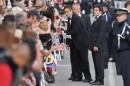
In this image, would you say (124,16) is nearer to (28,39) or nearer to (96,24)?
(96,24)

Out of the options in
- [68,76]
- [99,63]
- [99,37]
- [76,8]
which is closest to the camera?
[99,37]

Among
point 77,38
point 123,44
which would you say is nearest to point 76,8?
point 77,38

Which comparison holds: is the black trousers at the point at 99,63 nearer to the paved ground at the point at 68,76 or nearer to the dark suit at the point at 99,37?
the dark suit at the point at 99,37

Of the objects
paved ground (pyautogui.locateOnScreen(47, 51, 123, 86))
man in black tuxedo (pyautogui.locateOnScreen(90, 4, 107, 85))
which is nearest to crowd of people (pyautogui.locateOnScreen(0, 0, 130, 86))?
man in black tuxedo (pyautogui.locateOnScreen(90, 4, 107, 85))

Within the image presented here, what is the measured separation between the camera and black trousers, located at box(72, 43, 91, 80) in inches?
494

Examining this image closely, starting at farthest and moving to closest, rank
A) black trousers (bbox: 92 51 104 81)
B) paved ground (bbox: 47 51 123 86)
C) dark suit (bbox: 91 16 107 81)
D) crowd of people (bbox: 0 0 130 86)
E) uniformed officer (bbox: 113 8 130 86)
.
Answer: paved ground (bbox: 47 51 123 86) → black trousers (bbox: 92 51 104 81) → dark suit (bbox: 91 16 107 81) → uniformed officer (bbox: 113 8 130 86) → crowd of people (bbox: 0 0 130 86)

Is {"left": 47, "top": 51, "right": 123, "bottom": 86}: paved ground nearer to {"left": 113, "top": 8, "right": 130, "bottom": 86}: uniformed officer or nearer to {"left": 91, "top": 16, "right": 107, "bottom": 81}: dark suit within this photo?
{"left": 91, "top": 16, "right": 107, "bottom": 81}: dark suit

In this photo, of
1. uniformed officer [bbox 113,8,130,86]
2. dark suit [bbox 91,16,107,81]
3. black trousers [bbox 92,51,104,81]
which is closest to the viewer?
uniformed officer [bbox 113,8,130,86]

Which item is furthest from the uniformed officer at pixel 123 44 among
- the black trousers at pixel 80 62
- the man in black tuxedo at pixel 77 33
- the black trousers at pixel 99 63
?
the black trousers at pixel 80 62

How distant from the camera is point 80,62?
1277 cm

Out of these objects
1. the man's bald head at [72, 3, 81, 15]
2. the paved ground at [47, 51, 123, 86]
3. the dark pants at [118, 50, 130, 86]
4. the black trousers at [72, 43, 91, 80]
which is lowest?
the paved ground at [47, 51, 123, 86]

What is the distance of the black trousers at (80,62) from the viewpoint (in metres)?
12.5

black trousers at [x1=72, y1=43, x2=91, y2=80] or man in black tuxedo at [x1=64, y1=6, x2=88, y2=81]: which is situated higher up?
man in black tuxedo at [x1=64, y1=6, x2=88, y2=81]

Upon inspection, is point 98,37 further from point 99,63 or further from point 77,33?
point 77,33
